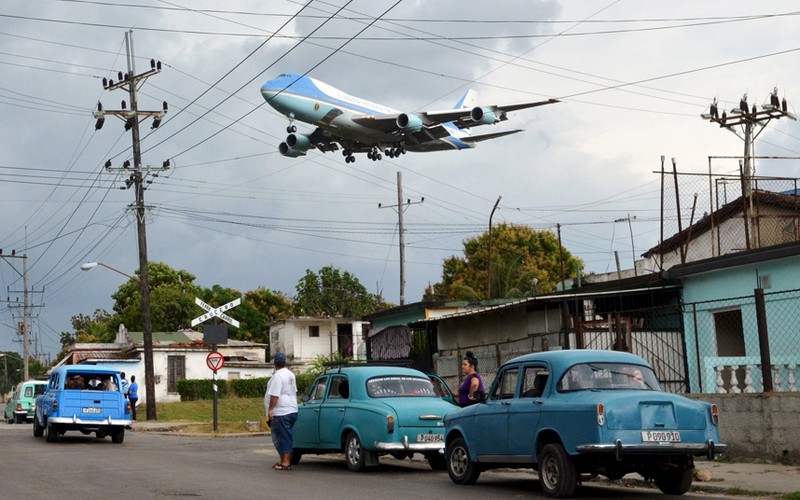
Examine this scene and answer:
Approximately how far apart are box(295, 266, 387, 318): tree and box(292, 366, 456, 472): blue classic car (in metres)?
73.4

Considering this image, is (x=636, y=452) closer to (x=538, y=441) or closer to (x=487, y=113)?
(x=538, y=441)

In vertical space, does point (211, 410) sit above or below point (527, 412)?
below

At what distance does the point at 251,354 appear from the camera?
67750mm

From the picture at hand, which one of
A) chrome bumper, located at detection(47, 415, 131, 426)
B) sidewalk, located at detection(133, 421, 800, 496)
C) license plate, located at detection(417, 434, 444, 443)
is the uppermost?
chrome bumper, located at detection(47, 415, 131, 426)

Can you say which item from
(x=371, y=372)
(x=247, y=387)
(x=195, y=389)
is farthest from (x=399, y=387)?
(x=247, y=387)

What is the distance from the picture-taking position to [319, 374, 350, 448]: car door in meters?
15.4

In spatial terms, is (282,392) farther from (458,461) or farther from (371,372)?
(458,461)

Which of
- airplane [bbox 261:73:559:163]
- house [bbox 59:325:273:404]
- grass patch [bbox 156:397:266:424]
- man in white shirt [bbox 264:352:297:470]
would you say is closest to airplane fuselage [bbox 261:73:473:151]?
airplane [bbox 261:73:559:163]

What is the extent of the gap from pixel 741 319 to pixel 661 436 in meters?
10.1

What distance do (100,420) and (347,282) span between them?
225 ft

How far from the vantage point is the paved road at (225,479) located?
12039 millimetres

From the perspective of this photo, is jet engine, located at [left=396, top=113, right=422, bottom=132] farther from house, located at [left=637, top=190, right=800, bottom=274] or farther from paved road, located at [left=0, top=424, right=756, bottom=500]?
paved road, located at [left=0, top=424, right=756, bottom=500]

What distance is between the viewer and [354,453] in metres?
15.0

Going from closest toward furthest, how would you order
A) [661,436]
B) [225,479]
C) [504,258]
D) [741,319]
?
[661,436], [225,479], [741,319], [504,258]
